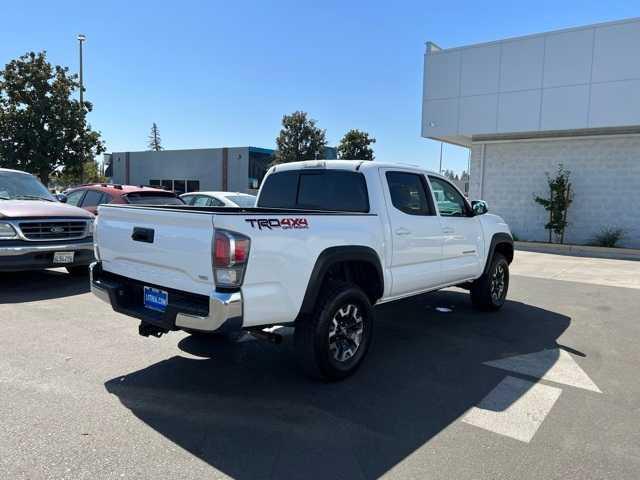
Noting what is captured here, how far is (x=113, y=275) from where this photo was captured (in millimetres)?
4473

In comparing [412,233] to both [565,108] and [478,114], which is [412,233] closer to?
[565,108]

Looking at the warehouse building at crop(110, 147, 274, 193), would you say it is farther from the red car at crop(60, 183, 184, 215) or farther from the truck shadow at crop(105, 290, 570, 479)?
the truck shadow at crop(105, 290, 570, 479)

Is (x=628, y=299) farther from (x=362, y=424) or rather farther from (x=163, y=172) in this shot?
(x=163, y=172)

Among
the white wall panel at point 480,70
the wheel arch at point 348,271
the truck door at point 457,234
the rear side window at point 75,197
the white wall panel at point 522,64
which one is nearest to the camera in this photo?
the wheel arch at point 348,271

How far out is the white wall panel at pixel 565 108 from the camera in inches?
573

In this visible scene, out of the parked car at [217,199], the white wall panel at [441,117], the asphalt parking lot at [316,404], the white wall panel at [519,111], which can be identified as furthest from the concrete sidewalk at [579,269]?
the parked car at [217,199]

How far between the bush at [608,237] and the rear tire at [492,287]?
1012cm

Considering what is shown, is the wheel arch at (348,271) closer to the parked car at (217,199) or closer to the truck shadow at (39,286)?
the truck shadow at (39,286)

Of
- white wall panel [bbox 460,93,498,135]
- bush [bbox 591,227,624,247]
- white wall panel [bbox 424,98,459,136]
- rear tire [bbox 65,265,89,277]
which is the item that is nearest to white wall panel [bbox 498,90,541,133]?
white wall panel [bbox 460,93,498,135]

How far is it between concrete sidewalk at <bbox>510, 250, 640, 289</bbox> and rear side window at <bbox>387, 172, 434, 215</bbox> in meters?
6.12

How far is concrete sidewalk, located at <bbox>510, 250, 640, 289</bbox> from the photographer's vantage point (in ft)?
33.8

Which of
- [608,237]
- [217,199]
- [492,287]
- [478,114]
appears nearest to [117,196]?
[217,199]

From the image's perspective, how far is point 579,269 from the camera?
464 inches

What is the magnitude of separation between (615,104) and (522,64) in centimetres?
296
